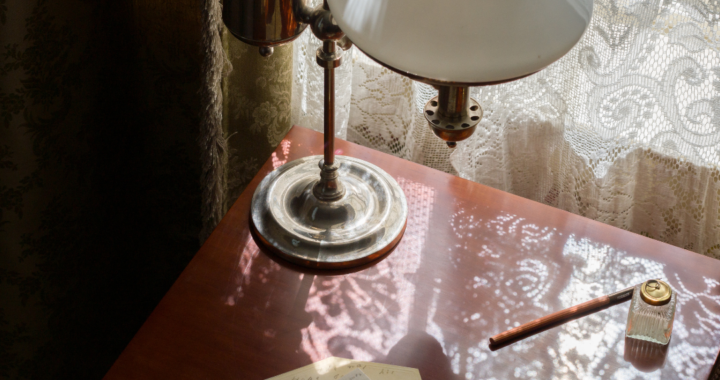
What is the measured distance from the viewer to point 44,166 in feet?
2.77

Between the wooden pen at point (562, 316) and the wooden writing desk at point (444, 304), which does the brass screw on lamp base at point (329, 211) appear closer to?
the wooden writing desk at point (444, 304)

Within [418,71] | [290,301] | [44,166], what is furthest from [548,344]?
[44,166]

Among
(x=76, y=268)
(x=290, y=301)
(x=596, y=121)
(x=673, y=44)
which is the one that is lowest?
(x=76, y=268)

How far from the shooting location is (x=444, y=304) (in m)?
0.74

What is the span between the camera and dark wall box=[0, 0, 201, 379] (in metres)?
0.79

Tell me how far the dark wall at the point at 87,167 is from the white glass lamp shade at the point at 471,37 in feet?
1.78

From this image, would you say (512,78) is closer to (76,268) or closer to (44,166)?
(44,166)

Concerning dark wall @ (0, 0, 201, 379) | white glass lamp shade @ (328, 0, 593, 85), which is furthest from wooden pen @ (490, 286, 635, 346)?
dark wall @ (0, 0, 201, 379)

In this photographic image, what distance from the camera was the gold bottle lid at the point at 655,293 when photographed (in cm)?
66

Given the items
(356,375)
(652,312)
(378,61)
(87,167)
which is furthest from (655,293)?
(87,167)

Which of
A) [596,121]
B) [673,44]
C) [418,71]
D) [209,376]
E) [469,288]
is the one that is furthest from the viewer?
[596,121]

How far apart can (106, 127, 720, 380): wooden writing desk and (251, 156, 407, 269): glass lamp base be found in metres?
0.02

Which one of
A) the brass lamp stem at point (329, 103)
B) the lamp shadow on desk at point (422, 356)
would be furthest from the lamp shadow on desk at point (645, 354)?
the brass lamp stem at point (329, 103)

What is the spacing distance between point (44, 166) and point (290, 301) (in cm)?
42
